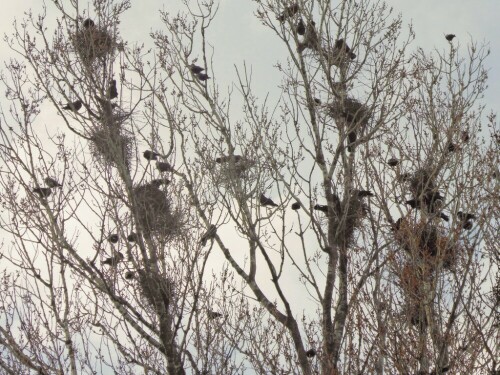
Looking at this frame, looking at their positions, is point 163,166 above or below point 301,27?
below

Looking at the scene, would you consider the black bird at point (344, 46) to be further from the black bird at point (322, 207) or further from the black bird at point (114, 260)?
the black bird at point (114, 260)

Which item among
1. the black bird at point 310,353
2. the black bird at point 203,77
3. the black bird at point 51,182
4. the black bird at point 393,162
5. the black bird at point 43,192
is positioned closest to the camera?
the black bird at point 43,192

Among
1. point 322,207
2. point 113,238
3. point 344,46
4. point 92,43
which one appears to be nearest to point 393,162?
point 322,207

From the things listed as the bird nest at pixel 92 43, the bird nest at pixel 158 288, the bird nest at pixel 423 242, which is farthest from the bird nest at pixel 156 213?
the bird nest at pixel 423 242

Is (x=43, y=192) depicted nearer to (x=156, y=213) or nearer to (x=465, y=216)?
(x=156, y=213)

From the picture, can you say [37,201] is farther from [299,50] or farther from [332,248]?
[299,50]

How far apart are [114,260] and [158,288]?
2.95 ft

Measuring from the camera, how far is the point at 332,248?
38.7 feet

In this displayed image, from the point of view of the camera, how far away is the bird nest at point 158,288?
8867mm

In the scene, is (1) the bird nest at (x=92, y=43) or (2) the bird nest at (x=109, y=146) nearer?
(2) the bird nest at (x=109, y=146)

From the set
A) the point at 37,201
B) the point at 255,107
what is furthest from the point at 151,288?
the point at 255,107

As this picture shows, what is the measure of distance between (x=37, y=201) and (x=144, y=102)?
6.73 ft

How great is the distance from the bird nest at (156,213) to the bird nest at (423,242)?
3.15 m

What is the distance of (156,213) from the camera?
1097 cm
